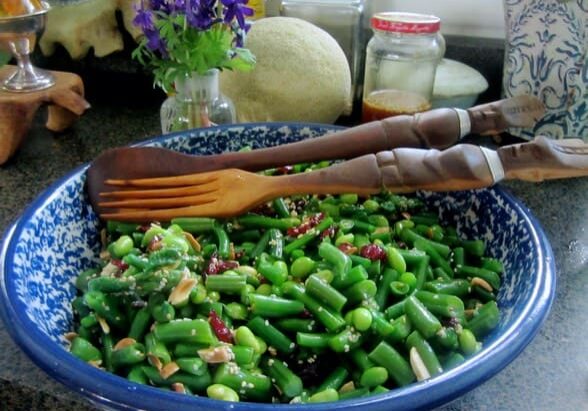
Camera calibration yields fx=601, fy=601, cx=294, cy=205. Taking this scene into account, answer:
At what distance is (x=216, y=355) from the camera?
0.56 m

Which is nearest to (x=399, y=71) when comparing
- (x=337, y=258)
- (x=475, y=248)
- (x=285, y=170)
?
(x=285, y=170)

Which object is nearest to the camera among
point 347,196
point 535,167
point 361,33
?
point 535,167

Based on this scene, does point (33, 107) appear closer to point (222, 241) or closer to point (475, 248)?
point (222, 241)

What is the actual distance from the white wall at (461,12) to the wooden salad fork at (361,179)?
67 centimetres

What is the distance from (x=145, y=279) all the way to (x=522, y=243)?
422 millimetres

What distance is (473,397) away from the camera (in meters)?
0.60

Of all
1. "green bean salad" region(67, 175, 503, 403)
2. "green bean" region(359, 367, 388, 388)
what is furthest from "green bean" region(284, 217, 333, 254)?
"green bean" region(359, 367, 388, 388)

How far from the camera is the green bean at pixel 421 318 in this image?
0.59 m

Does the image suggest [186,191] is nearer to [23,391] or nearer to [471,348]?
[23,391]

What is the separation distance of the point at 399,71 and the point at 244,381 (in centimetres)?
76

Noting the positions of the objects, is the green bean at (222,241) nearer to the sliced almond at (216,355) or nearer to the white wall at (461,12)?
the sliced almond at (216,355)

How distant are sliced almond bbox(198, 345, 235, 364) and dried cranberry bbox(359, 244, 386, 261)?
0.69ft

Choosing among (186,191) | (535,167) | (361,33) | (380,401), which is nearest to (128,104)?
(361,33)

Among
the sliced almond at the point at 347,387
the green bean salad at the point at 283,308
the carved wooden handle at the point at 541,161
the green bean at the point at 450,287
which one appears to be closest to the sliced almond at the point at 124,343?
the green bean salad at the point at 283,308
